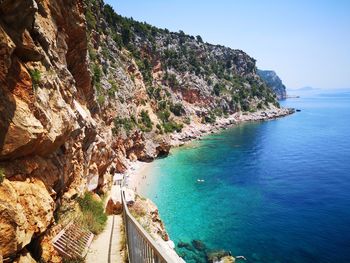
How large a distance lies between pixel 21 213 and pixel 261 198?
112 feet

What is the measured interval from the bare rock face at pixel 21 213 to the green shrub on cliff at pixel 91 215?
11.2 ft

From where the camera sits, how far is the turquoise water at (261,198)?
26.1m

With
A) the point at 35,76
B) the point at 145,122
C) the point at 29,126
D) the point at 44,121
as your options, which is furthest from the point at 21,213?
the point at 145,122

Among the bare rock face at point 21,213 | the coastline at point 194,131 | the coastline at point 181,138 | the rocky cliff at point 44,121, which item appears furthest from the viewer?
the coastline at point 194,131

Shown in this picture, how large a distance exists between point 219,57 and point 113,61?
279ft

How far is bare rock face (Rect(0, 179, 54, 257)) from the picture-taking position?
6430 mm

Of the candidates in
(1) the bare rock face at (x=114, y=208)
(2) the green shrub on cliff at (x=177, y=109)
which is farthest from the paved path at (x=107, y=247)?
(2) the green shrub on cliff at (x=177, y=109)

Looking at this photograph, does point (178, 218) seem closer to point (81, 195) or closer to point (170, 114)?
point (81, 195)

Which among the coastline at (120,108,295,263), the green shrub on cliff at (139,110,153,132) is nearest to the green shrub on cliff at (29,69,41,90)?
the coastline at (120,108,295,263)

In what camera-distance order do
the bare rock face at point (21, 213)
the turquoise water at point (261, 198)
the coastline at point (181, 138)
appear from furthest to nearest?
1. the turquoise water at point (261, 198)
2. the coastline at point (181, 138)
3. the bare rock face at point (21, 213)

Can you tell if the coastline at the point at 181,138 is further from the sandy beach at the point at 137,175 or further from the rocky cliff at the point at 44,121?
the rocky cliff at the point at 44,121

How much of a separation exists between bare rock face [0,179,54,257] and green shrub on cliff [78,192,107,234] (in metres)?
3.42

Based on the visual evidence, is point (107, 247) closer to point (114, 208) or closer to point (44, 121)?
point (44, 121)

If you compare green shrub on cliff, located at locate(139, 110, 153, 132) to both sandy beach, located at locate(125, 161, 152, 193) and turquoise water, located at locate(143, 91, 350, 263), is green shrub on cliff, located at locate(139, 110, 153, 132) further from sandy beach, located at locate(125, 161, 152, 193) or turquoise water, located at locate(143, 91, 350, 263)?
sandy beach, located at locate(125, 161, 152, 193)
